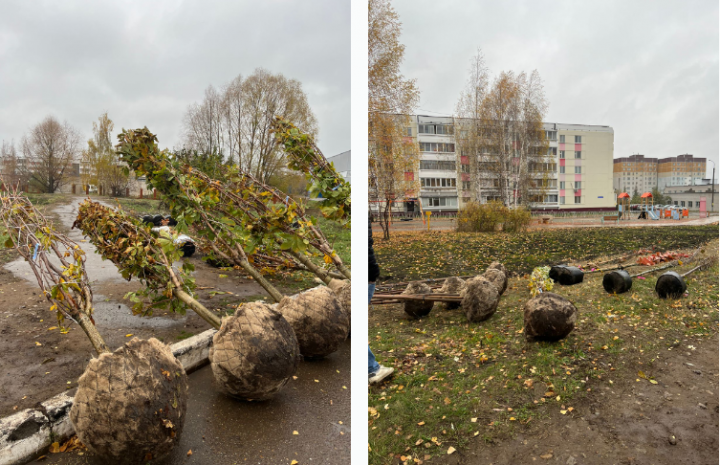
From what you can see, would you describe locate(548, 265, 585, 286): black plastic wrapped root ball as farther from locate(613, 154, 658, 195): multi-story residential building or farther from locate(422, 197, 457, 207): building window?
locate(422, 197, 457, 207): building window

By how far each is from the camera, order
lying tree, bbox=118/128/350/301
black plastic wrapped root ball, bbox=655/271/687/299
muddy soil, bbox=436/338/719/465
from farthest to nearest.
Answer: lying tree, bbox=118/128/350/301
black plastic wrapped root ball, bbox=655/271/687/299
muddy soil, bbox=436/338/719/465

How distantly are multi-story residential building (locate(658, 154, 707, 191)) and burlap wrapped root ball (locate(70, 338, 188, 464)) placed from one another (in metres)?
2.80

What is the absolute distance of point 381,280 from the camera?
2340mm

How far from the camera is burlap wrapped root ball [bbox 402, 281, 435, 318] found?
7.75ft

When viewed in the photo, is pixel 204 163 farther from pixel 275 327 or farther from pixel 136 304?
pixel 275 327

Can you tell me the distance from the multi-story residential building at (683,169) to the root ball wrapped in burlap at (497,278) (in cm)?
109

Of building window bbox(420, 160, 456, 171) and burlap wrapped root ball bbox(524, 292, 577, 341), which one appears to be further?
building window bbox(420, 160, 456, 171)

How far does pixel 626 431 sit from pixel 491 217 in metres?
1.15

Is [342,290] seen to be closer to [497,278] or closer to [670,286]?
[497,278]

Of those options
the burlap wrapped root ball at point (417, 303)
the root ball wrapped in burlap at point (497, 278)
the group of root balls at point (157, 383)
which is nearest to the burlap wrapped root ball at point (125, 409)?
the group of root balls at point (157, 383)

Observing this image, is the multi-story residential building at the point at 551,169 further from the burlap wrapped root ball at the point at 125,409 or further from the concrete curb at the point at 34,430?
the concrete curb at the point at 34,430

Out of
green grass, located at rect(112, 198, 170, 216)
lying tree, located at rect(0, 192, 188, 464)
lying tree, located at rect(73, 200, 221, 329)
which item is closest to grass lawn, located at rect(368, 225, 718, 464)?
lying tree, located at rect(0, 192, 188, 464)

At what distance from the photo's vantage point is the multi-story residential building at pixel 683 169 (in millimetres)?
2365

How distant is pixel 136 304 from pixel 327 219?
1290 millimetres
